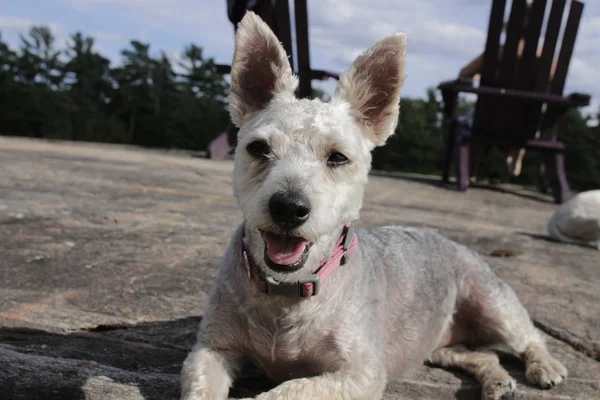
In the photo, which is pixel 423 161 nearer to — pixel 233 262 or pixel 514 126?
pixel 514 126

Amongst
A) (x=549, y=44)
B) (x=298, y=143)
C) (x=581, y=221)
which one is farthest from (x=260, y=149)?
(x=549, y=44)

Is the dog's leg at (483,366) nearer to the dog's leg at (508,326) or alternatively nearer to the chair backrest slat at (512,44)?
the dog's leg at (508,326)

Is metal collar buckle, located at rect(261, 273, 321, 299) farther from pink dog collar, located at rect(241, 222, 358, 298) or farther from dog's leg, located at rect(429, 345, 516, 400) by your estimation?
dog's leg, located at rect(429, 345, 516, 400)

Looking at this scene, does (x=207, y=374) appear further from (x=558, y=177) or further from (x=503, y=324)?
(x=558, y=177)

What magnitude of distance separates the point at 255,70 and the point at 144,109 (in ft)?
143

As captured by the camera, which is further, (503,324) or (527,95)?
(527,95)

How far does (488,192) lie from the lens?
1076cm

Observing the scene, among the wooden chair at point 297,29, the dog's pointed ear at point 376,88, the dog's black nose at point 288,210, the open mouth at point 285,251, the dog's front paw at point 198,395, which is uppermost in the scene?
the wooden chair at point 297,29

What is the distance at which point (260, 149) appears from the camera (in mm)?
2932

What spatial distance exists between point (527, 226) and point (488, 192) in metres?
3.30

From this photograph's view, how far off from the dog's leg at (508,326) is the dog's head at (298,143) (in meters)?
1.17

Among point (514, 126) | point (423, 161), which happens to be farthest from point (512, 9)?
point (423, 161)

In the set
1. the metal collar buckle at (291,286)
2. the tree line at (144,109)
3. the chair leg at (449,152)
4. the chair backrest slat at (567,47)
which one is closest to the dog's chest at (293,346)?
the metal collar buckle at (291,286)

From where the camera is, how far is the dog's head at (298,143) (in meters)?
2.62
